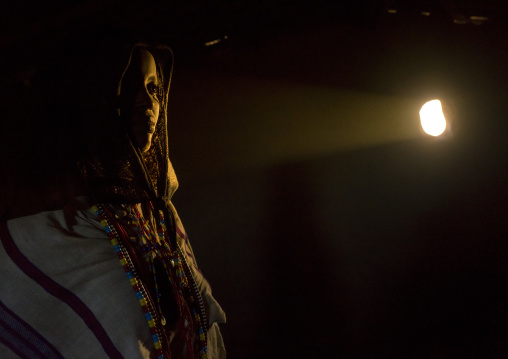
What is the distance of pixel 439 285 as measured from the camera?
259 cm

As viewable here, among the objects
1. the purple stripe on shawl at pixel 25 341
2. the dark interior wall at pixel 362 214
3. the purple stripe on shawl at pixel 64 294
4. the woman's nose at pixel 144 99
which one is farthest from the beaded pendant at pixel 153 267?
the dark interior wall at pixel 362 214

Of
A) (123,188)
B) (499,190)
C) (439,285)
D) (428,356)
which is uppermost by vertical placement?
(123,188)

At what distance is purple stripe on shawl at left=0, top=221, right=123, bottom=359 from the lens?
3.17 ft

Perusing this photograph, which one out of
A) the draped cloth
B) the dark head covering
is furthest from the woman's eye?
the draped cloth

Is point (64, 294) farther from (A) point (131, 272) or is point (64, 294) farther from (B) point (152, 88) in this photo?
(B) point (152, 88)

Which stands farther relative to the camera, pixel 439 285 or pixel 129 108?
pixel 439 285

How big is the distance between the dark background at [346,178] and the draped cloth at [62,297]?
1.49 metres

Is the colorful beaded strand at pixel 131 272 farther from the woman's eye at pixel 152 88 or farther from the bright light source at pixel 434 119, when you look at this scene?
the bright light source at pixel 434 119

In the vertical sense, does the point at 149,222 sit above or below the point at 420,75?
below

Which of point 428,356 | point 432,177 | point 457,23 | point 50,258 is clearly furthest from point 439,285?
point 50,258

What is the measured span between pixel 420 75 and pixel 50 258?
8.66ft

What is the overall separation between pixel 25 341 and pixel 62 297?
0.14 m

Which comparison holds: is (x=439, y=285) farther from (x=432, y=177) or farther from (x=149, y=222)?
(x=149, y=222)

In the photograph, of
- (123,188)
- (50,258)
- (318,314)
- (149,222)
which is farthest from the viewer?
(318,314)
